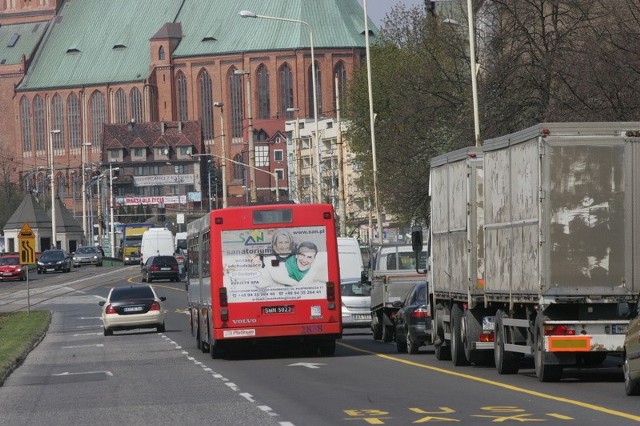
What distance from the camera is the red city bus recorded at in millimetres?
28906

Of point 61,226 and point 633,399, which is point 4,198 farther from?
point 633,399

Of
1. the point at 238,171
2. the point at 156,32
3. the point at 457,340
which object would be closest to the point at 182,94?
the point at 156,32

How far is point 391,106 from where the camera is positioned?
80.1 metres

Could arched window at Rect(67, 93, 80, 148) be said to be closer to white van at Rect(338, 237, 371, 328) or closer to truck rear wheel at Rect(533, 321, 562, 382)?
white van at Rect(338, 237, 371, 328)

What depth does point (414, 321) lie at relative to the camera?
2925 cm

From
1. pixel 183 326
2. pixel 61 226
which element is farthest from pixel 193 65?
pixel 183 326

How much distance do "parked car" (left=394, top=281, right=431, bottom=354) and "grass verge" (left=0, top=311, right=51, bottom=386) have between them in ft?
21.3

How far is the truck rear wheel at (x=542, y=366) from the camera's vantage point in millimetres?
20703

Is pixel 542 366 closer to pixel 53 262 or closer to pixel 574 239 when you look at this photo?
pixel 574 239

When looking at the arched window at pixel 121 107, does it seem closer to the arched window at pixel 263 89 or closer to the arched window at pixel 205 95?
the arched window at pixel 205 95

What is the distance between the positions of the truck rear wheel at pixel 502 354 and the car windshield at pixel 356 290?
14899 mm

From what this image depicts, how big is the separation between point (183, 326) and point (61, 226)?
100597 mm

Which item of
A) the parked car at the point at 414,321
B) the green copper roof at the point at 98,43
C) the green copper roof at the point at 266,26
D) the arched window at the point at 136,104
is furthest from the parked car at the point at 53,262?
the parked car at the point at 414,321

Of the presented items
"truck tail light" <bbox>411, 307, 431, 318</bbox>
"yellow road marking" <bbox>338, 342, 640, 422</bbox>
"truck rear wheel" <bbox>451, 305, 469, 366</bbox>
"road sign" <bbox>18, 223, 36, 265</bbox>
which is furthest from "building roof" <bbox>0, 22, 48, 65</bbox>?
"truck rear wheel" <bbox>451, 305, 469, 366</bbox>
